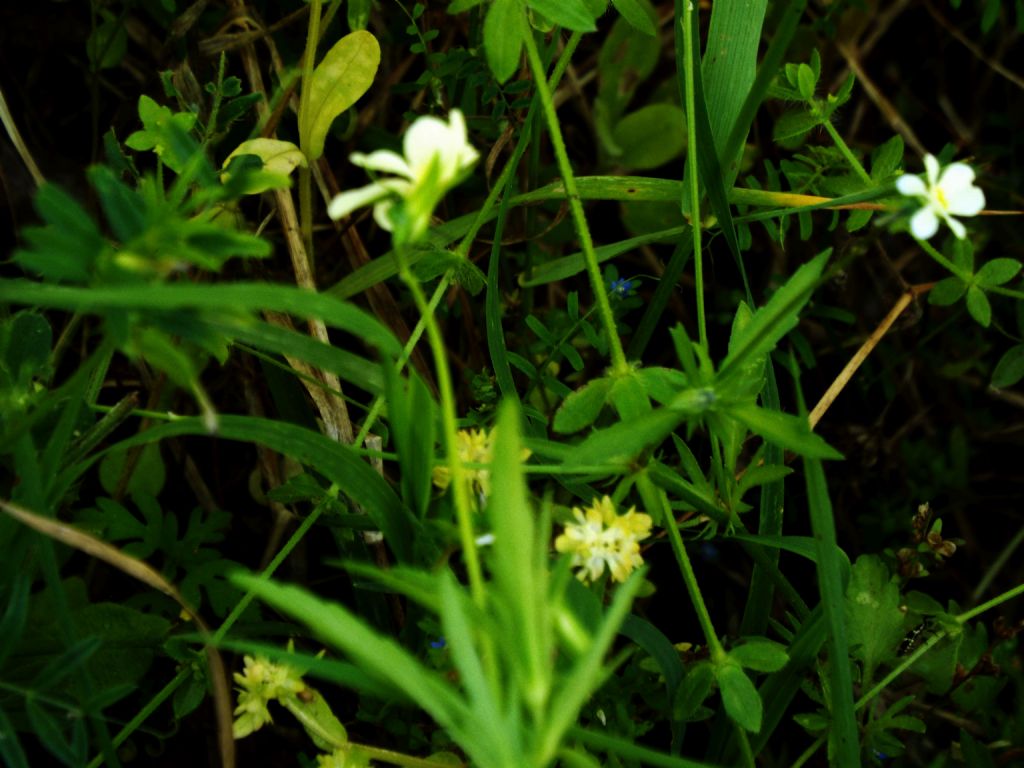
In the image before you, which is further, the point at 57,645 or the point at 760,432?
the point at 57,645

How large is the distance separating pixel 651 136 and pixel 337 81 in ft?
2.59

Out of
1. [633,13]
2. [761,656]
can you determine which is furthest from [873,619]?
[633,13]

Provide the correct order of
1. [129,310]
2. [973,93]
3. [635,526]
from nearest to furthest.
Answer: [129,310]
[635,526]
[973,93]

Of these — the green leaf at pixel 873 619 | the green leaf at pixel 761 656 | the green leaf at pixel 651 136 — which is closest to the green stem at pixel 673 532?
the green leaf at pixel 761 656

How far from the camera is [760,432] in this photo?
1.10m

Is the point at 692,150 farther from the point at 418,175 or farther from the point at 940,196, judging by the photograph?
the point at 418,175

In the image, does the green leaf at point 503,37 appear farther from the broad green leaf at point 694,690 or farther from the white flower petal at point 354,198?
the broad green leaf at point 694,690

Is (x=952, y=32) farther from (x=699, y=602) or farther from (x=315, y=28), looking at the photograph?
(x=699, y=602)

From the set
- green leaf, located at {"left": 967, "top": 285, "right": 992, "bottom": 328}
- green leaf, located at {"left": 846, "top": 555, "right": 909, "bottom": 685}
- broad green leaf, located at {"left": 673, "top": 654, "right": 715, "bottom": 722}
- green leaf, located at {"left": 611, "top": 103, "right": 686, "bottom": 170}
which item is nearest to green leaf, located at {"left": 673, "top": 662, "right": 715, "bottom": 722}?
broad green leaf, located at {"left": 673, "top": 654, "right": 715, "bottom": 722}

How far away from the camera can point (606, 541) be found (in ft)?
3.94

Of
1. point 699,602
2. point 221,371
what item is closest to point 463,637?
point 699,602

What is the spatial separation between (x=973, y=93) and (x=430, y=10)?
4.45ft

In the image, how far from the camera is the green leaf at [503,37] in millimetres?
1232

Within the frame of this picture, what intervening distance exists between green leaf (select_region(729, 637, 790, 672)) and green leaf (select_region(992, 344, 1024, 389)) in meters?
0.79
